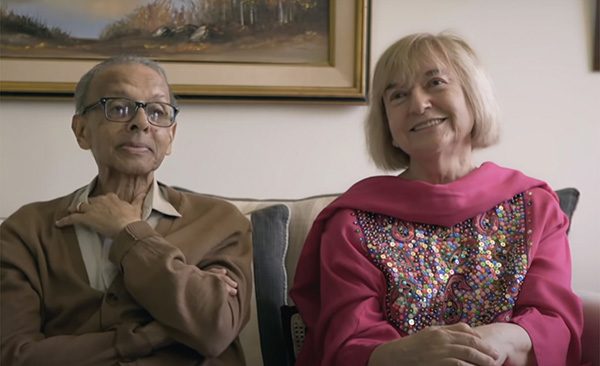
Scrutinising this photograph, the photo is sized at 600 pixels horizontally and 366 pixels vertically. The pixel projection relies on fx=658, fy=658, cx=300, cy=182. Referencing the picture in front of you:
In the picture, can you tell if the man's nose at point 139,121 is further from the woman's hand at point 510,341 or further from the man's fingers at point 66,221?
the woman's hand at point 510,341

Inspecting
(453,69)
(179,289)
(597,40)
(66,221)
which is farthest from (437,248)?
(597,40)

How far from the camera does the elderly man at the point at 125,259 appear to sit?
1.31 metres

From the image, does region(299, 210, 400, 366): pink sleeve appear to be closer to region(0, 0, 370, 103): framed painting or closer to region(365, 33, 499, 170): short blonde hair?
region(365, 33, 499, 170): short blonde hair

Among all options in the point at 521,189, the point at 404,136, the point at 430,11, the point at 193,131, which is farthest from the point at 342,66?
the point at 521,189

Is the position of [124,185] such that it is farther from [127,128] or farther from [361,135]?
[361,135]

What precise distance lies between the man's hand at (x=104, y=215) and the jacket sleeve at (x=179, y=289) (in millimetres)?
32

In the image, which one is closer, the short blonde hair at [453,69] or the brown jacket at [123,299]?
the brown jacket at [123,299]

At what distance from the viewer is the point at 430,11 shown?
2.21m

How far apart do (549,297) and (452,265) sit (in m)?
0.20

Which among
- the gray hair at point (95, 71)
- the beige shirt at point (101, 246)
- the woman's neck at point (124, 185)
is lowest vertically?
the beige shirt at point (101, 246)

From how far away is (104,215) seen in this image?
1412 mm

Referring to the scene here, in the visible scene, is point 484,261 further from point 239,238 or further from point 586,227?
point 586,227

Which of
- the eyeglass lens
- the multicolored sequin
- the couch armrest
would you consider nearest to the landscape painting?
the eyeglass lens

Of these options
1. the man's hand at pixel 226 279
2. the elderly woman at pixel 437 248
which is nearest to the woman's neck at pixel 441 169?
the elderly woman at pixel 437 248
